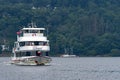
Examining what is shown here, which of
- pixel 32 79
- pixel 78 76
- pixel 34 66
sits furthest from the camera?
pixel 34 66

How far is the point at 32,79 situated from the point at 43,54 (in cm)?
3284

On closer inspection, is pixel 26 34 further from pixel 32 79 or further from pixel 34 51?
pixel 32 79

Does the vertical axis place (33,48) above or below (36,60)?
above

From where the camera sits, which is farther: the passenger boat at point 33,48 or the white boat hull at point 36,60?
the passenger boat at point 33,48

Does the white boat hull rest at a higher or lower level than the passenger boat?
lower

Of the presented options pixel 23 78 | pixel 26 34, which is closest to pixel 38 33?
pixel 26 34

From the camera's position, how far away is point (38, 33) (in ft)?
470

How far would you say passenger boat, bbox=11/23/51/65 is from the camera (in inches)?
5443

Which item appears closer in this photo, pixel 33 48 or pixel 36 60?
pixel 36 60

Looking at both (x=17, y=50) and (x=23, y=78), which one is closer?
(x=23, y=78)

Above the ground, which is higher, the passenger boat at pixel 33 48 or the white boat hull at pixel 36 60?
the passenger boat at pixel 33 48

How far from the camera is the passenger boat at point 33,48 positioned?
138250 mm

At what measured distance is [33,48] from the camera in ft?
458

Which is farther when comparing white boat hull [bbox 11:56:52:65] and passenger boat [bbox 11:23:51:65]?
passenger boat [bbox 11:23:51:65]
